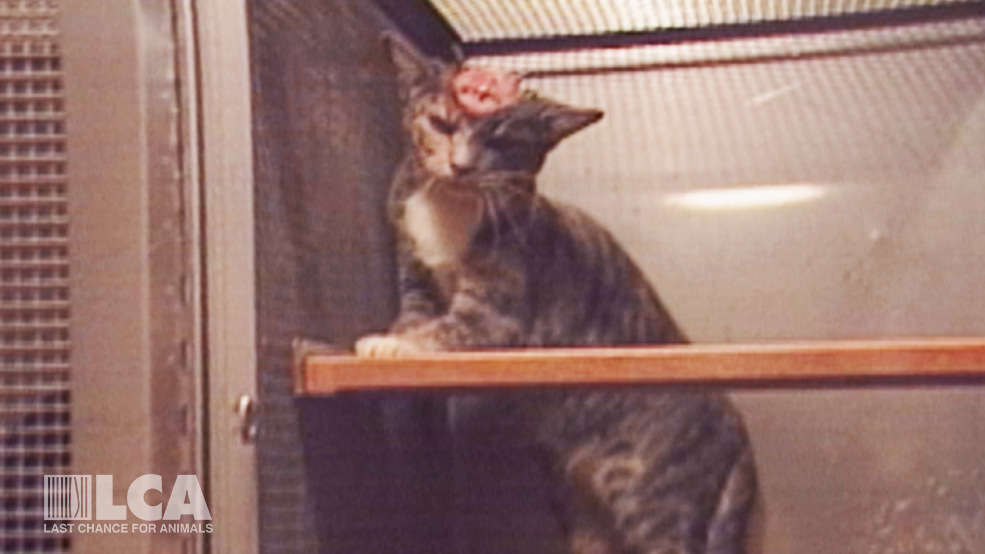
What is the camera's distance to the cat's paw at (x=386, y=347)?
2.88 feet

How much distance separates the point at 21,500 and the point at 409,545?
30 centimetres

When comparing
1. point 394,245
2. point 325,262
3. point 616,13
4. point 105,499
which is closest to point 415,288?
point 394,245

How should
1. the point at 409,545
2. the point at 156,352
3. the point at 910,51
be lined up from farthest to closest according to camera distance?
1. the point at 910,51
2. the point at 409,545
3. the point at 156,352

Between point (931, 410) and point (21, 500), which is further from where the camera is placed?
point (931, 410)

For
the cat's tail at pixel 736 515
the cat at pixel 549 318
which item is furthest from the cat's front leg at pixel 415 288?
the cat's tail at pixel 736 515

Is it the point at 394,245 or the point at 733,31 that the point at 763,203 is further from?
the point at 394,245

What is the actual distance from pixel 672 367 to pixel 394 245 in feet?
0.95

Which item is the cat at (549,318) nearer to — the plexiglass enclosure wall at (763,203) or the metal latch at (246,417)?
the plexiglass enclosure wall at (763,203)

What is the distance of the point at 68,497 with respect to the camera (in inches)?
27.6

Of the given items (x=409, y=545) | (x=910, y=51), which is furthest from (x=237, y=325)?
(x=910, y=51)

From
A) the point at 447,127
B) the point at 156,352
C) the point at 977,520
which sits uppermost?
the point at 447,127

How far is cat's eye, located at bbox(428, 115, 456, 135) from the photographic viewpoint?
982 millimetres

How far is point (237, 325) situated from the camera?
0.74 metres

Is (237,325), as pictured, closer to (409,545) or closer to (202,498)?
(202,498)
